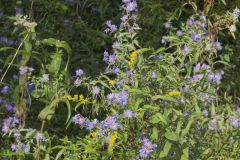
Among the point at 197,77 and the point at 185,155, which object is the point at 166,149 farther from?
the point at 197,77

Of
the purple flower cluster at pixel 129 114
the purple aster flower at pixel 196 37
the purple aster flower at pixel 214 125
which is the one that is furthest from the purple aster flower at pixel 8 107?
the purple aster flower at pixel 214 125

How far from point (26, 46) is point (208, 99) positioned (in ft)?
3.06

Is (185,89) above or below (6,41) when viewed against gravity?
below

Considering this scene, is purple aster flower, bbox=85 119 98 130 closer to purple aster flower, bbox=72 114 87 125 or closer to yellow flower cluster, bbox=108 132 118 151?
purple aster flower, bbox=72 114 87 125

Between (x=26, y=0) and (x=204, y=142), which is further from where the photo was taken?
(x=26, y=0)

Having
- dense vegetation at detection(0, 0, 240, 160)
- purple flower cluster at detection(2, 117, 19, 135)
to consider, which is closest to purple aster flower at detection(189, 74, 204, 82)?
dense vegetation at detection(0, 0, 240, 160)

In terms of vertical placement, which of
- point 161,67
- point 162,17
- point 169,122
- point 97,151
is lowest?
point 97,151

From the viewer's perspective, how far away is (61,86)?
3.16 metres

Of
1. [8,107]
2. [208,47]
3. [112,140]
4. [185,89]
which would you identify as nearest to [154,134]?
[112,140]

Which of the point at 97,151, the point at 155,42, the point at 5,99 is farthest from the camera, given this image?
the point at 155,42

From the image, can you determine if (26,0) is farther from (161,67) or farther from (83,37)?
(161,67)

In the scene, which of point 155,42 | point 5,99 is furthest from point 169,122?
point 155,42

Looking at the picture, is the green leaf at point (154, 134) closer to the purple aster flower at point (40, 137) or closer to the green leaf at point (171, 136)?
the green leaf at point (171, 136)

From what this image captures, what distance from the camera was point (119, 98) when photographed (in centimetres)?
282
